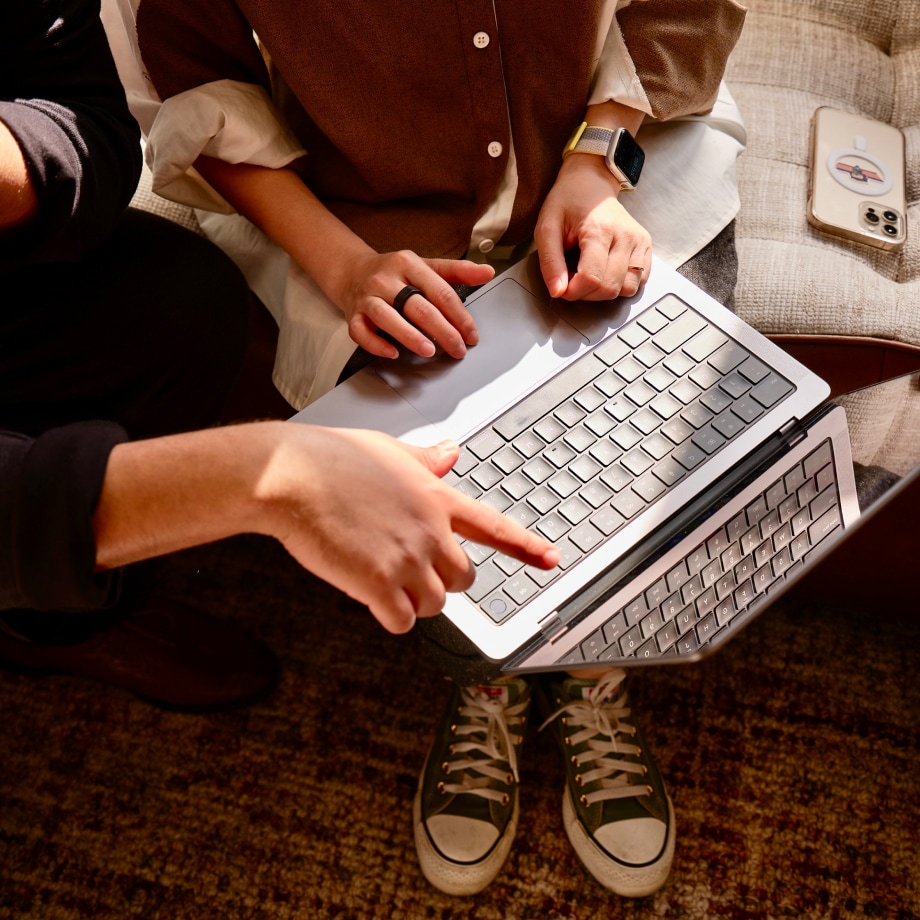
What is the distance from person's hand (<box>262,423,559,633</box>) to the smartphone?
0.63 m

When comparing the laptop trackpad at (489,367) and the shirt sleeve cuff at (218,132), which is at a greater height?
the shirt sleeve cuff at (218,132)

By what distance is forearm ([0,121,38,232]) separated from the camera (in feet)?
2.30

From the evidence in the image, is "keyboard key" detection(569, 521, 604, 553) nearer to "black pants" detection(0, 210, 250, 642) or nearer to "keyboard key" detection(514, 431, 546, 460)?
"keyboard key" detection(514, 431, 546, 460)

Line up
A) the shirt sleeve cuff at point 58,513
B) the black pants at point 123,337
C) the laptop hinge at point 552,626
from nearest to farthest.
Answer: the shirt sleeve cuff at point 58,513
the laptop hinge at point 552,626
the black pants at point 123,337

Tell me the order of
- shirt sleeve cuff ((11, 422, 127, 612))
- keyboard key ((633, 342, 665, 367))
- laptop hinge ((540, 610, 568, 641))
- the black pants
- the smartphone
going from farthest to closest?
1. the smartphone
2. the black pants
3. keyboard key ((633, 342, 665, 367))
4. laptop hinge ((540, 610, 568, 641))
5. shirt sleeve cuff ((11, 422, 127, 612))

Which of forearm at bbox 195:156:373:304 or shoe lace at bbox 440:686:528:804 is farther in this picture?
shoe lace at bbox 440:686:528:804

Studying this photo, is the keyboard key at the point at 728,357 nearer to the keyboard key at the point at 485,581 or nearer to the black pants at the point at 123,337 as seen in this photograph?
the keyboard key at the point at 485,581

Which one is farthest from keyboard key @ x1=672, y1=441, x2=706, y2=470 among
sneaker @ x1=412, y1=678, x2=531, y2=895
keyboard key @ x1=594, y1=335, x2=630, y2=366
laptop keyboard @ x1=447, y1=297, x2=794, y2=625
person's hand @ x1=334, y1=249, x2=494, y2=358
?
sneaker @ x1=412, y1=678, x2=531, y2=895

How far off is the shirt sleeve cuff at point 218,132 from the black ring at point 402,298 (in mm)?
216

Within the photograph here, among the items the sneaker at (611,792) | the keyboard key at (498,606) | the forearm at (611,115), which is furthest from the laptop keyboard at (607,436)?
the sneaker at (611,792)

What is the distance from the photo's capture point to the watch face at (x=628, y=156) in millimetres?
848

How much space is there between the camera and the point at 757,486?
70cm

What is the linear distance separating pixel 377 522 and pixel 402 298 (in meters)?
0.27

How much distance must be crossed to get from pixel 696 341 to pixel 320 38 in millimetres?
440
